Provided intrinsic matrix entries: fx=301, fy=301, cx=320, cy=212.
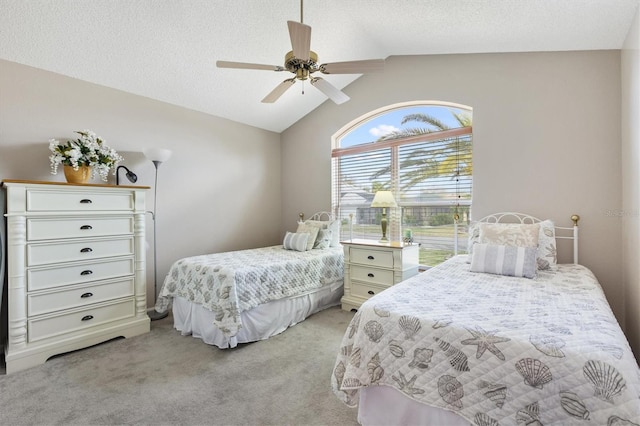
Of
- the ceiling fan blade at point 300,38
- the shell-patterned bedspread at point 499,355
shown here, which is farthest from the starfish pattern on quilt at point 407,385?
the ceiling fan blade at point 300,38

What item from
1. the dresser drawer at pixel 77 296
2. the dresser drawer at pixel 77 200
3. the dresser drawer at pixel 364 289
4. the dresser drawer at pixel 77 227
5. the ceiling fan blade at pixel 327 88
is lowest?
the dresser drawer at pixel 364 289

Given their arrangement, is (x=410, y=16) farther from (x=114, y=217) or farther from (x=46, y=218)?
(x=46, y=218)

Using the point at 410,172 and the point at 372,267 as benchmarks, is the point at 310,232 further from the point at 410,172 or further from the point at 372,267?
the point at 410,172

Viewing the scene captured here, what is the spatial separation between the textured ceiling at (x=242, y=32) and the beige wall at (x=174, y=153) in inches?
8.1

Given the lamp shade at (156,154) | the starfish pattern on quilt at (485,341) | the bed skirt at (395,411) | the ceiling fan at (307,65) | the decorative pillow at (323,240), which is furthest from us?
the decorative pillow at (323,240)

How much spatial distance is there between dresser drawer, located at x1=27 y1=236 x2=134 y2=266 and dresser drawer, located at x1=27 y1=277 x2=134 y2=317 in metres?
0.26

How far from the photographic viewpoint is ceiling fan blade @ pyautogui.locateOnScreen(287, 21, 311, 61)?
5.65 ft

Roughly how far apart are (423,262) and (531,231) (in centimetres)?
139

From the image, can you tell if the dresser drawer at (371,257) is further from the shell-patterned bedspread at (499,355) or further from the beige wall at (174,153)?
the beige wall at (174,153)

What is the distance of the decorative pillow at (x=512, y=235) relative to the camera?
2514mm

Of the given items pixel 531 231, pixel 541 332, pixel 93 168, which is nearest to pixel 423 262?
pixel 531 231

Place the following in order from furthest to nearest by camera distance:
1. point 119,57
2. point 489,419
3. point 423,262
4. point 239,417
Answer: point 423,262 < point 119,57 < point 239,417 < point 489,419

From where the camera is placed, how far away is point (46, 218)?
2477mm

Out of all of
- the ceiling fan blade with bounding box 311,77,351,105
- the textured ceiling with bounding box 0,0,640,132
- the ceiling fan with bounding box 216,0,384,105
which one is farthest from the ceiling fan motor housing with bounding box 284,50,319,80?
the textured ceiling with bounding box 0,0,640,132
